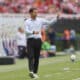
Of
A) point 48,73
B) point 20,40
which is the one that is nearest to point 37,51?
point 48,73

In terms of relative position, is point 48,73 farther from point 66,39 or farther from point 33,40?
point 66,39

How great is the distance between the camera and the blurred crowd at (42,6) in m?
31.1

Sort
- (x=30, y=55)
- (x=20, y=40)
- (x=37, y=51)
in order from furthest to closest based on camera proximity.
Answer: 1. (x=20, y=40)
2. (x=37, y=51)
3. (x=30, y=55)

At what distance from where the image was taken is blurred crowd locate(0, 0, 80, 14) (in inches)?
1224

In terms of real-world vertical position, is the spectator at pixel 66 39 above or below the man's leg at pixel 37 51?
below

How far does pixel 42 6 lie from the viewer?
105 feet

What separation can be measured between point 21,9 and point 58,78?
18965 millimetres

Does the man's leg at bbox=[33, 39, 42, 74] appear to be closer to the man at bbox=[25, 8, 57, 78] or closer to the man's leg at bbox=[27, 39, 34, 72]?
the man at bbox=[25, 8, 57, 78]

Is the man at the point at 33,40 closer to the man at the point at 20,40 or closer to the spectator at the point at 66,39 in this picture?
→ the man at the point at 20,40

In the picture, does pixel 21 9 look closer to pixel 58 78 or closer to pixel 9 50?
pixel 9 50

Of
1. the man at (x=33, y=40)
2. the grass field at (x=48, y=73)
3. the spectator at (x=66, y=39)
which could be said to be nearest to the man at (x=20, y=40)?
the spectator at (x=66, y=39)

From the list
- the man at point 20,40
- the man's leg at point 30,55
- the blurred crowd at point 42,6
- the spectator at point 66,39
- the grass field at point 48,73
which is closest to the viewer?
the man's leg at point 30,55

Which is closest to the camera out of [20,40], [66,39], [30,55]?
[30,55]

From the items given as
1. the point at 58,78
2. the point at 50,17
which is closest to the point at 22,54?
the point at 50,17
